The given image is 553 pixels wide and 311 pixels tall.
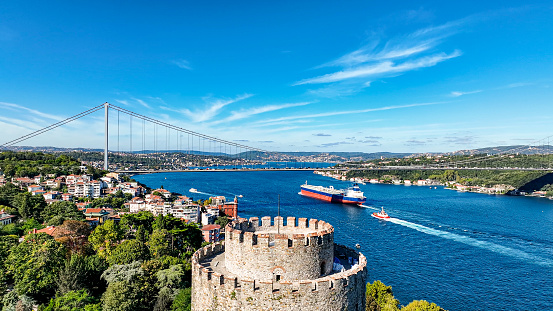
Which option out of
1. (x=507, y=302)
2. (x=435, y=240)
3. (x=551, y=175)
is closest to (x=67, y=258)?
(x=507, y=302)

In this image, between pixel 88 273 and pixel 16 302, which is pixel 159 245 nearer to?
pixel 88 273

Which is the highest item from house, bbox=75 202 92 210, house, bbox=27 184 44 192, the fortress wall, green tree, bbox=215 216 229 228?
the fortress wall

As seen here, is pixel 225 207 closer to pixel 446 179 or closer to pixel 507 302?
pixel 507 302

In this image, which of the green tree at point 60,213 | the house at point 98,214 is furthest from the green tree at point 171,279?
the house at point 98,214

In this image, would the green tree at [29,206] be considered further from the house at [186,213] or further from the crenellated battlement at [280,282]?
the crenellated battlement at [280,282]

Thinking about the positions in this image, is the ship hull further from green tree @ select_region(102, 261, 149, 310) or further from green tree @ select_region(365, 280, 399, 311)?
green tree @ select_region(102, 261, 149, 310)

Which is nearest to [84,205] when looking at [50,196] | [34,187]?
[50,196]

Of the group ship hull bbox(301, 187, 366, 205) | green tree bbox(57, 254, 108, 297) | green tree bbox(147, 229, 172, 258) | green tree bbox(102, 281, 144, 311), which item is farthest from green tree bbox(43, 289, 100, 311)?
ship hull bbox(301, 187, 366, 205)
